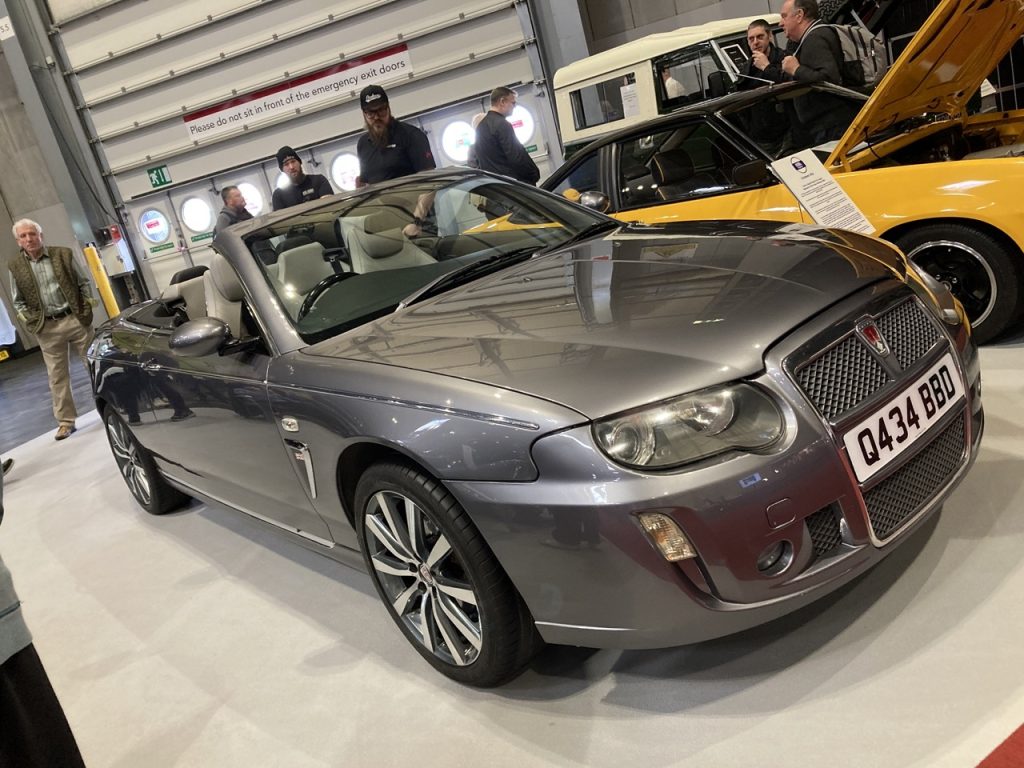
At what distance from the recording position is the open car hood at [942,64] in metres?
2.98

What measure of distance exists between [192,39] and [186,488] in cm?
827

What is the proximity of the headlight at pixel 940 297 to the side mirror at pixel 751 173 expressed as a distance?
140cm

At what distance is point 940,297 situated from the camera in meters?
2.08

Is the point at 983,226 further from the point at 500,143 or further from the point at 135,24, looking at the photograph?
the point at 135,24

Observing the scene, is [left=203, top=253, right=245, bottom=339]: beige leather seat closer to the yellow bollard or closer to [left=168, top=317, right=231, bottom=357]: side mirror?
[left=168, top=317, right=231, bottom=357]: side mirror

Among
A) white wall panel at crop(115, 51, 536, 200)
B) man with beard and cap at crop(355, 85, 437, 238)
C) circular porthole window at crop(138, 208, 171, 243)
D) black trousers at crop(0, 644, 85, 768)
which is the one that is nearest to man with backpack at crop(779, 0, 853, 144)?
man with beard and cap at crop(355, 85, 437, 238)

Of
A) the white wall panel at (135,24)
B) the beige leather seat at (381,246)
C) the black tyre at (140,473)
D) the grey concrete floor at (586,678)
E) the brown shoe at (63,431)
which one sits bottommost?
the grey concrete floor at (586,678)

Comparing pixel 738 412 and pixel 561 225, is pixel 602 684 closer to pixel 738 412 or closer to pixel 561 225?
pixel 738 412

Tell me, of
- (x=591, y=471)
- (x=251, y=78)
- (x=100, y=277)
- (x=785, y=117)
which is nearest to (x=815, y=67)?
(x=785, y=117)

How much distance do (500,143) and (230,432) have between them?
3.97 meters

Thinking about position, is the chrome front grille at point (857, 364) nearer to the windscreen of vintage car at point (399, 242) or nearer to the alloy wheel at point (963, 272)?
the windscreen of vintage car at point (399, 242)

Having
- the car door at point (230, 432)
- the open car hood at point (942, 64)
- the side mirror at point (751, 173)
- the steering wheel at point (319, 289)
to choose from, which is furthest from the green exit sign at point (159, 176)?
the open car hood at point (942, 64)

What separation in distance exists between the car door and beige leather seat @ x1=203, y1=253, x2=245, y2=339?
0.11 meters

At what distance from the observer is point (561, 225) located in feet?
9.17
